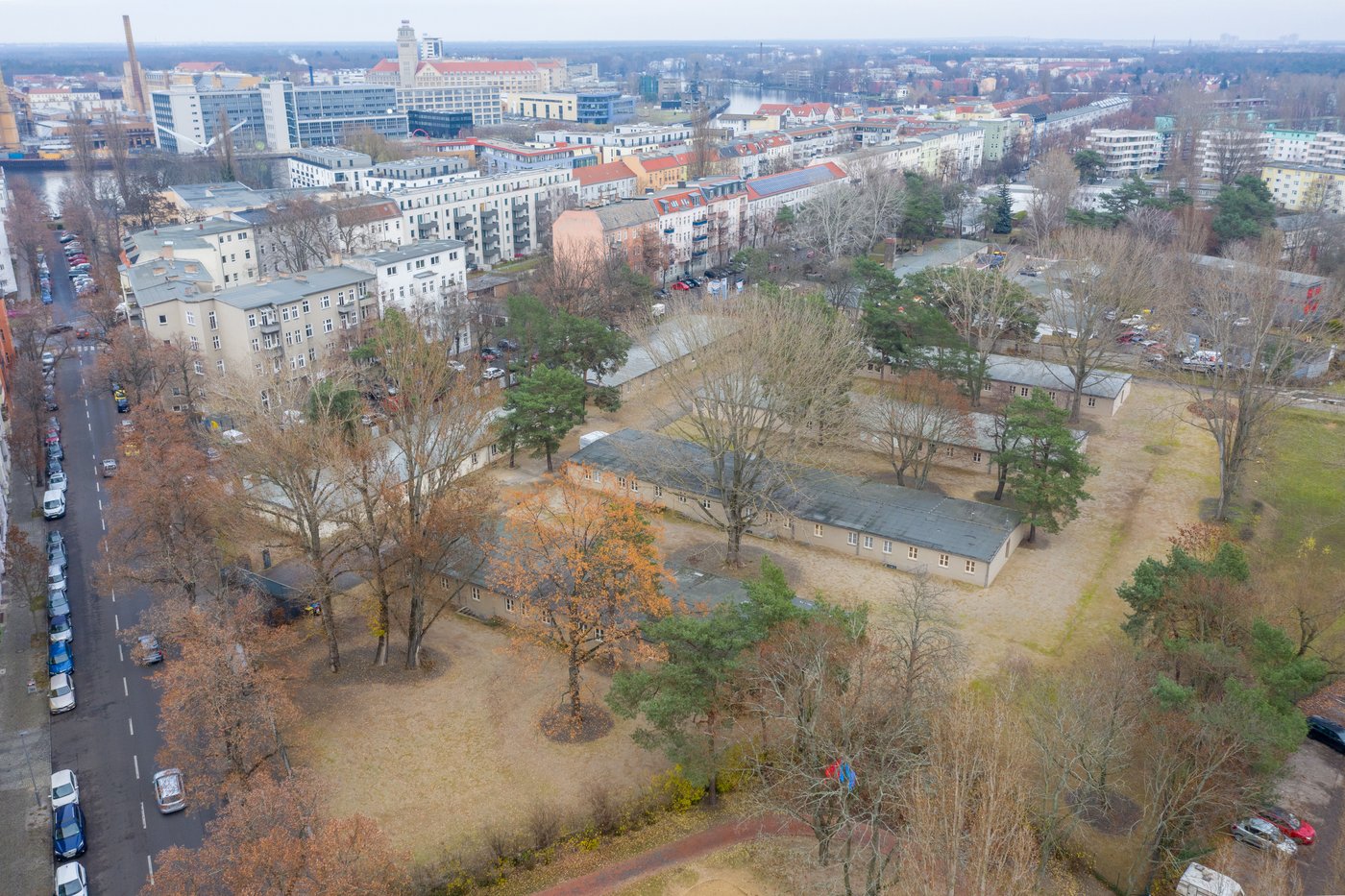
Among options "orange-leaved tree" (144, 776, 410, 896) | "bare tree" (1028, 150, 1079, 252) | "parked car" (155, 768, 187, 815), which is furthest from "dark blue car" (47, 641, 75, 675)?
"bare tree" (1028, 150, 1079, 252)

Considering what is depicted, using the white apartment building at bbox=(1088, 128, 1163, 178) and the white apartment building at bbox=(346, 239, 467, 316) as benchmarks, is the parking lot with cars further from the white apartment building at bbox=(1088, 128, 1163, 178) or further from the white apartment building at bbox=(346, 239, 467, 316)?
the white apartment building at bbox=(1088, 128, 1163, 178)

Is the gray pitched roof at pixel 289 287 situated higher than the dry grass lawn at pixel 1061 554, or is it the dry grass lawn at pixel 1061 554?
the gray pitched roof at pixel 289 287

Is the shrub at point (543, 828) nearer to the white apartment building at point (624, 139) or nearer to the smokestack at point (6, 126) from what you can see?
the white apartment building at point (624, 139)

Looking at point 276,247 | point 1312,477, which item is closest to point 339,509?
point 1312,477

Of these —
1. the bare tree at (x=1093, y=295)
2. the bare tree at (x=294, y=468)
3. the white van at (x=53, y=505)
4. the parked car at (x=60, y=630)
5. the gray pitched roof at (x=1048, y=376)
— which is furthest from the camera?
the gray pitched roof at (x=1048, y=376)

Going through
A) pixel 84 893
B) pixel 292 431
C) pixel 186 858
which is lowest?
pixel 84 893

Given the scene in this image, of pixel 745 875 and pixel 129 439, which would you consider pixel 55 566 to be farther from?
pixel 745 875

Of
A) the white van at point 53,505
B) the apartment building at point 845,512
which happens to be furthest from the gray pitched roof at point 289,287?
the apartment building at point 845,512
